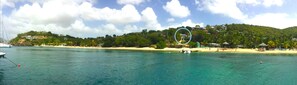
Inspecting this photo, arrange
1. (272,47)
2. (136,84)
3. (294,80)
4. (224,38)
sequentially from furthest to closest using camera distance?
(224,38), (272,47), (294,80), (136,84)

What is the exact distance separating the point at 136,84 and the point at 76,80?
8.91 metres

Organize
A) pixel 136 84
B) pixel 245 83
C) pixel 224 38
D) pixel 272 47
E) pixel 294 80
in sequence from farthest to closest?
1. pixel 224 38
2. pixel 272 47
3. pixel 294 80
4. pixel 245 83
5. pixel 136 84

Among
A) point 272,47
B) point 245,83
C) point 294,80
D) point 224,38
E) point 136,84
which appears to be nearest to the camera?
point 136,84

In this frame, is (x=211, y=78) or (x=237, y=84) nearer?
(x=237, y=84)

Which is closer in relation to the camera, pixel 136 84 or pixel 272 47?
pixel 136 84

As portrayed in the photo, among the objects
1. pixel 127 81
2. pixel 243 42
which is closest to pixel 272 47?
pixel 243 42

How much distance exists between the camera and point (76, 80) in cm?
4356

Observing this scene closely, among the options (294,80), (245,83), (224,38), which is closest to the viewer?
(245,83)

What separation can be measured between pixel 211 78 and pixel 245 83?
6.10 metres

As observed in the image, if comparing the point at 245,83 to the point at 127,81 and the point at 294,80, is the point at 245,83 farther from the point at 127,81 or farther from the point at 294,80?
the point at 127,81

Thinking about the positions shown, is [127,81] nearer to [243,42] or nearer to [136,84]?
[136,84]

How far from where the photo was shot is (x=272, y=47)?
557 ft

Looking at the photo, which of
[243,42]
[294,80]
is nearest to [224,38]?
[243,42]


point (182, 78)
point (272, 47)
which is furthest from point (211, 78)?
point (272, 47)
